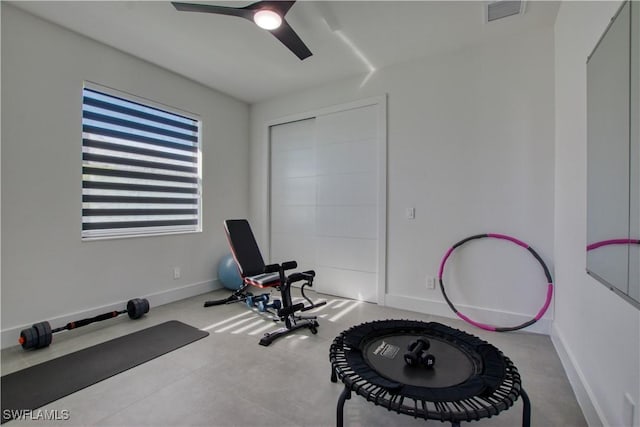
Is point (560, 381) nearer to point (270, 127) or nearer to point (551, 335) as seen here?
point (551, 335)

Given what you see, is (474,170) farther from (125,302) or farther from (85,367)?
(125,302)

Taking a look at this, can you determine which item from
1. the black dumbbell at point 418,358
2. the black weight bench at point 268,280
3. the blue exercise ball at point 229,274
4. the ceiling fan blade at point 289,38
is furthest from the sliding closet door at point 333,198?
the black dumbbell at point 418,358

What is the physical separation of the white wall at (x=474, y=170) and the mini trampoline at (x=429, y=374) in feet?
4.41

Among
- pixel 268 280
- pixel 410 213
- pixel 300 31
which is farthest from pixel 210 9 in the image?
pixel 410 213

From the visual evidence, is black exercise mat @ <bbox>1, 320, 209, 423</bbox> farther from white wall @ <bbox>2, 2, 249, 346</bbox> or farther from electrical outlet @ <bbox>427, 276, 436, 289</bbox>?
electrical outlet @ <bbox>427, 276, 436, 289</bbox>

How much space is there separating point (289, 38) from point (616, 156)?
2090 millimetres

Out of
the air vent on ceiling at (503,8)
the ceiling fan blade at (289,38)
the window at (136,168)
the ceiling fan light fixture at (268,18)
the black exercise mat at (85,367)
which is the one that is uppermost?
the air vent on ceiling at (503,8)

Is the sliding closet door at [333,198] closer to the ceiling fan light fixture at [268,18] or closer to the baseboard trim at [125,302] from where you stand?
the baseboard trim at [125,302]

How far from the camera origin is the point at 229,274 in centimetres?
387

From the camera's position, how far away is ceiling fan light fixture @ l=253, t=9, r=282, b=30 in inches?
75.7

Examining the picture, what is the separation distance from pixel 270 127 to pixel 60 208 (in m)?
2.77

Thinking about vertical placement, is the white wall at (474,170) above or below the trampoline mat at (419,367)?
above

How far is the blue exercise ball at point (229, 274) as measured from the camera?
3850mm

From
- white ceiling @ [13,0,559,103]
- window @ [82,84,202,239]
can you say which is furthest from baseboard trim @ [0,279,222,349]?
white ceiling @ [13,0,559,103]
